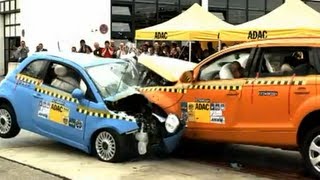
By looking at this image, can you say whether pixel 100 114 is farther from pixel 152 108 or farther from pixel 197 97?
pixel 197 97

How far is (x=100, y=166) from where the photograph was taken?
795 centimetres

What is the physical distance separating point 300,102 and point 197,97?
1.68 metres

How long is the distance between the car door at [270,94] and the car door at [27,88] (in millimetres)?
3367

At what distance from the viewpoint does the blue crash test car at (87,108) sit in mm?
8142

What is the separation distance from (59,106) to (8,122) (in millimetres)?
1196

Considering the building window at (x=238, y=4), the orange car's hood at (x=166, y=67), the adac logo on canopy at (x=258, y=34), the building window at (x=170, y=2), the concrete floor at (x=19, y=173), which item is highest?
the building window at (x=238, y=4)

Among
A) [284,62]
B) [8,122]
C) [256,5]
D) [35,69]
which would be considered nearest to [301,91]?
[284,62]

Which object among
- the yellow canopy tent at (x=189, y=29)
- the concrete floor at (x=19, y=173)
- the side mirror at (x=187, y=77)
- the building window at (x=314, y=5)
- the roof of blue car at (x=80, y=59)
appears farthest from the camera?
the building window at (x=314, y=5)

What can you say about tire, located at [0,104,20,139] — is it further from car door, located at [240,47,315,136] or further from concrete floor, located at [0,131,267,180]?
car door, located at [240,47,315,136]

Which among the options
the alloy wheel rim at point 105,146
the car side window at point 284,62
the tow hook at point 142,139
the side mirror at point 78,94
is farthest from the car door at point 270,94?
the side mirror at point 78,94

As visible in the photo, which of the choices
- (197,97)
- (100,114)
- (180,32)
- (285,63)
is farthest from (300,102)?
(180,32)

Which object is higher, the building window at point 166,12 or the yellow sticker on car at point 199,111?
the building window at point 166,12

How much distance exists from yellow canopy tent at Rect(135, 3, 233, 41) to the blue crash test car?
8785 millimetres

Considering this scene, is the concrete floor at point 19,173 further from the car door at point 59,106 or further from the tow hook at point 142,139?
the tow hook at point 142,139
